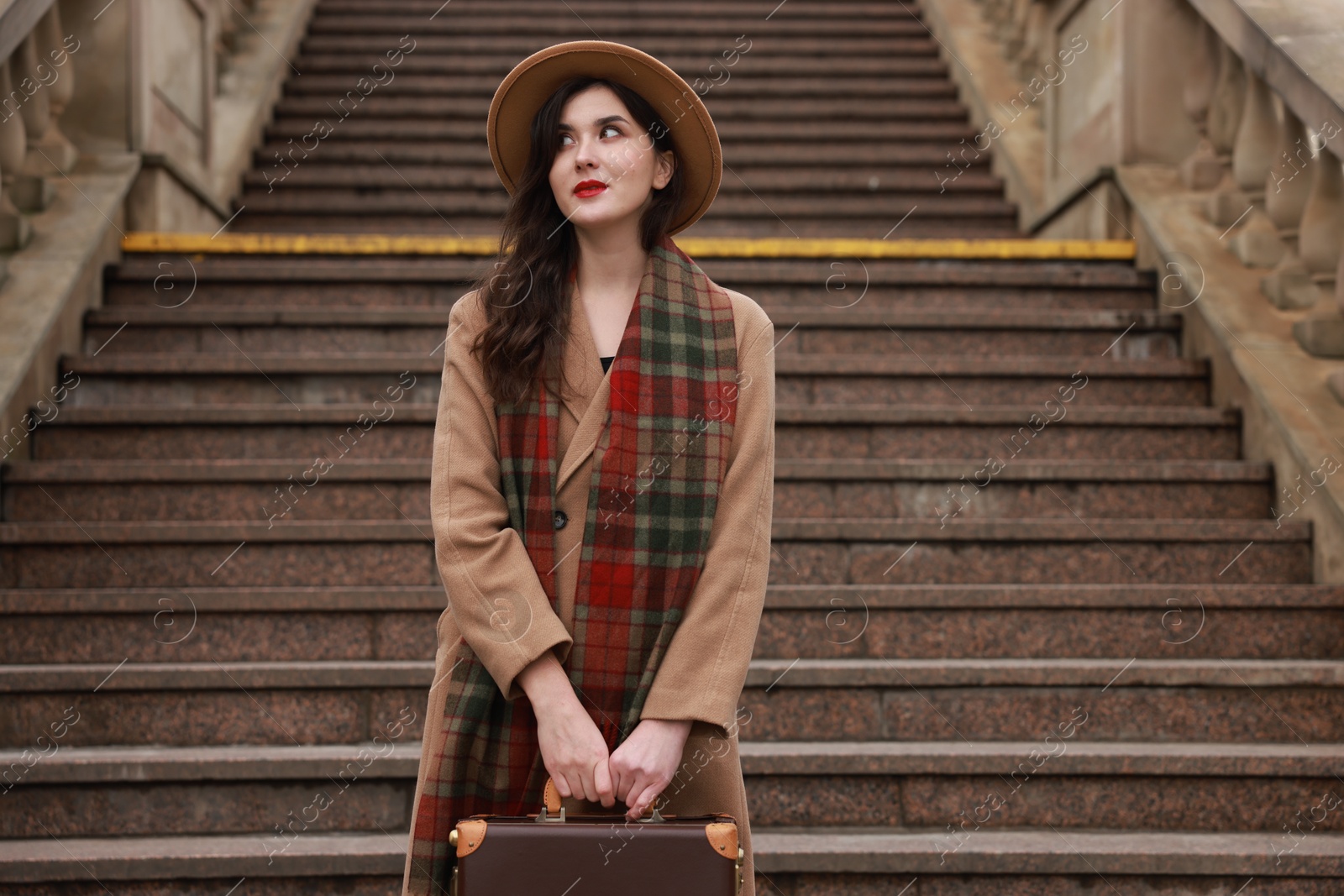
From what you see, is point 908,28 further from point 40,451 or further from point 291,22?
point 40,451

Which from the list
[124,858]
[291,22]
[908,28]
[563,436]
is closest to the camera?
[563,436]

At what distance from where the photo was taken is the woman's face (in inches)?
72.4

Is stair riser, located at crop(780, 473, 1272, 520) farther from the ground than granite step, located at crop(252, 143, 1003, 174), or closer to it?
closer to it

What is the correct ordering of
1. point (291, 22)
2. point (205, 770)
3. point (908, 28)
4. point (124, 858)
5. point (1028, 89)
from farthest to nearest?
point (908, 28)
point (291, 22)
point (1028, 89)
point (205, 770)
point (124, 858)

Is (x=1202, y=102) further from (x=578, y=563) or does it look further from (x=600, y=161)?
(x=578, y=563)

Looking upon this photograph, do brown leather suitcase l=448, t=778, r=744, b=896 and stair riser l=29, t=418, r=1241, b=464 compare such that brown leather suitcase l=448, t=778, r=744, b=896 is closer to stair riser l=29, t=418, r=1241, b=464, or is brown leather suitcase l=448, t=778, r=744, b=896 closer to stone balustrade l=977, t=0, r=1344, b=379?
stair riser l=29, t=418, r=1241, b=464

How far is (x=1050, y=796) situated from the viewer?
3.16 meters

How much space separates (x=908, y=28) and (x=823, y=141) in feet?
6.17

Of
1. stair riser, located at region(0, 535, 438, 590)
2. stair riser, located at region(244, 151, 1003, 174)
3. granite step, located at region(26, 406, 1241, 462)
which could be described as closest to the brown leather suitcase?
stair riser, located at region(0, 535, 438, 590)

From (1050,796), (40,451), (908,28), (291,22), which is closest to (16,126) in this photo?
(40,451)

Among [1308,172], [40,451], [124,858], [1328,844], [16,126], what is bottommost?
[1328,844]

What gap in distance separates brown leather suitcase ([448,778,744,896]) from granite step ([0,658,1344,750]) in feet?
5.69

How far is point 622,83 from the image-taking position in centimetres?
189

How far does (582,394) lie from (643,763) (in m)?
0.54
